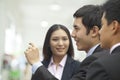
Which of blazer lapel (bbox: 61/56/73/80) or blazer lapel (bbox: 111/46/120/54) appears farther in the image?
blazer lapel (bbox: 61/56/73/80)

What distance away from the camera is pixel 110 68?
1387mm

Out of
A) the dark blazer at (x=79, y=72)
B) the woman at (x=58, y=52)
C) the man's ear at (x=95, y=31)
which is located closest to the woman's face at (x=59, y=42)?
the woman at (x=58, y=52)

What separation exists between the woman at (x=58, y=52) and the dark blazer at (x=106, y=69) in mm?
1115

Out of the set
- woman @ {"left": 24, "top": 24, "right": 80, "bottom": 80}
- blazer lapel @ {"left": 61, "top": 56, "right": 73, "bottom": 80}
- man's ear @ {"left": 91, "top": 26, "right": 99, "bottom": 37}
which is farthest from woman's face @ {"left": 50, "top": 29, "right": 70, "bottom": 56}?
man's ear @ {"left": 91, "top": 26, "right": 99, "bottom": 37}

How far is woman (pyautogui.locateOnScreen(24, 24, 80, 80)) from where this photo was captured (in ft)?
8.53

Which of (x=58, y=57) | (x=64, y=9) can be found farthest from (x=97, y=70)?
(x=64, y=9)

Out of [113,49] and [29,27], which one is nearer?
[113,49]

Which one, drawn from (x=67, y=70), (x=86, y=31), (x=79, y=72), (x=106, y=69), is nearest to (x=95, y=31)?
(x=86, y=31)

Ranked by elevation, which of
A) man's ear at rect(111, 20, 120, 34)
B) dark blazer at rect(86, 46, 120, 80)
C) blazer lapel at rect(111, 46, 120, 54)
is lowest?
dark blazer at rect(86, 46, 120, 80)

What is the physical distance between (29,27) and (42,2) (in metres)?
4.15

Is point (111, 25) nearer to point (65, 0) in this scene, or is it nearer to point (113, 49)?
point (113, 49)

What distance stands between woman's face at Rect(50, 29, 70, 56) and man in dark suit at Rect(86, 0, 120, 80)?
44.4 inches

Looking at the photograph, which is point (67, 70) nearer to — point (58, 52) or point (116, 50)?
point (58, 52)

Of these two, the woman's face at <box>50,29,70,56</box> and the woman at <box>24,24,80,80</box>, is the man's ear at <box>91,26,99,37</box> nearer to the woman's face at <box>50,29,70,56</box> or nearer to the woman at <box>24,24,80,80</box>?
the woman at <box>24,24,80,80</box>
